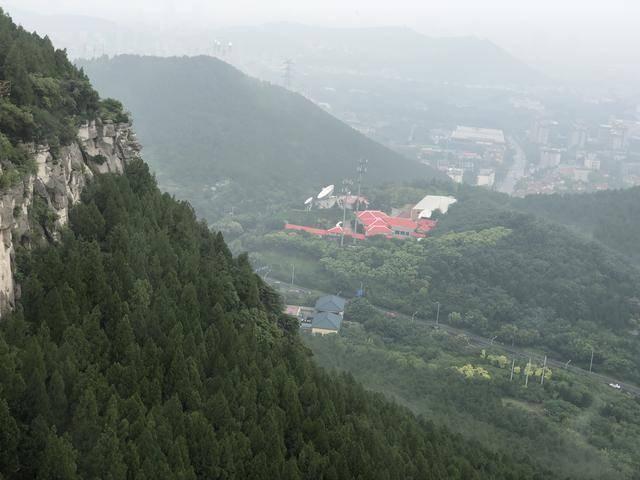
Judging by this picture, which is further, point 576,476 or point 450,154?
point 450,154

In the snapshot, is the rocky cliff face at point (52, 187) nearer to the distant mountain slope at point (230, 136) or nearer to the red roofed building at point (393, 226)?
the red roofed building at point (393, 226)

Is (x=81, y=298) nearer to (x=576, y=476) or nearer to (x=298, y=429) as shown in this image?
(x=298, y=429)

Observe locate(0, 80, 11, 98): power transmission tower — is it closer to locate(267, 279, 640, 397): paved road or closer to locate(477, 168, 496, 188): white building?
locate(267, 279, 640, 397): paved road

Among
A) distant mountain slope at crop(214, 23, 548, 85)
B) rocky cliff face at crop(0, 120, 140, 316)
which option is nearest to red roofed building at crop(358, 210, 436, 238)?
rocky cliff face at crop(0, 120, 140, 316)

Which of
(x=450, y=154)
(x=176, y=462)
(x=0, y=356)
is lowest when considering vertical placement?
(x=450, y=154)

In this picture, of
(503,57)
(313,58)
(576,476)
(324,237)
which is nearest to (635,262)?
(324,237)
